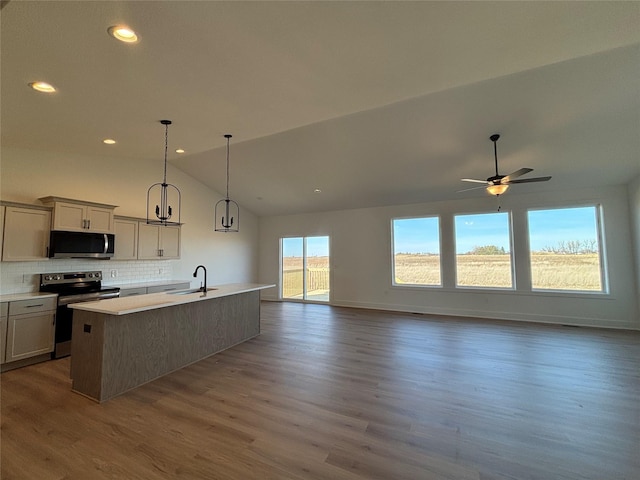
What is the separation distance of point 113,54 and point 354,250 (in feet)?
20.6

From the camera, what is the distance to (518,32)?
2041mm

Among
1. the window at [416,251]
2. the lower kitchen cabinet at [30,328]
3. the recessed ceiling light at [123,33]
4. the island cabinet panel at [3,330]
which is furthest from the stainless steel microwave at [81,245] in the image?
the window at [416,251]

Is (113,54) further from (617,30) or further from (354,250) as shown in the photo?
(354,250)

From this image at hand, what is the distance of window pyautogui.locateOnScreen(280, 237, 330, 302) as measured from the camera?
8.16 meters

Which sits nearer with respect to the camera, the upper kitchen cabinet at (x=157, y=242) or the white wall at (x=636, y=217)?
the white wall at (x=636, y=217)

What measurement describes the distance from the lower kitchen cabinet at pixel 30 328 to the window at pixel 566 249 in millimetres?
8274

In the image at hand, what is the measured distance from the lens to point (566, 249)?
568 centimetres

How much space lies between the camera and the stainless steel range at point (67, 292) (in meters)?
3.81

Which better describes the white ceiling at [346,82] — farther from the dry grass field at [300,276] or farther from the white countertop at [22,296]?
the dry grass field at [300,276]

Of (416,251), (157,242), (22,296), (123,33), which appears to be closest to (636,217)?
(416,251)

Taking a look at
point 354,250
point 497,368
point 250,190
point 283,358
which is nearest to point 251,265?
point 250,190

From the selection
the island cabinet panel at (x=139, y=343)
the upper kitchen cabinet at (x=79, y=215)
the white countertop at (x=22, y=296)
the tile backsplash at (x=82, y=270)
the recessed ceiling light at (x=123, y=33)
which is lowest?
the island cabinet panel at (x=139, y=343)

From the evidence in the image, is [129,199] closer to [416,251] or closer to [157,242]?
[157,242]

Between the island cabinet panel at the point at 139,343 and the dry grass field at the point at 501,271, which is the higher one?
the dry grass field at the point at 501,271
